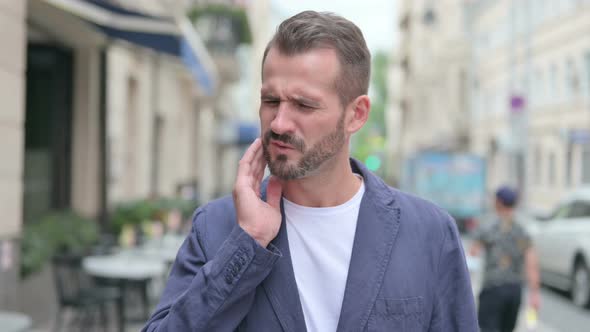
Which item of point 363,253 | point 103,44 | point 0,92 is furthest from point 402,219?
point 103,44

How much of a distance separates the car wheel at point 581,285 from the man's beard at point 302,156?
10.2 metres

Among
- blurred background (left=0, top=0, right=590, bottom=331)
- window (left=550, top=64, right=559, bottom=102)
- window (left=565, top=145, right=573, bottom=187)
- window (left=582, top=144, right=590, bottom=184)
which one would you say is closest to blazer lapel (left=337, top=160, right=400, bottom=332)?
blurred background (left=0, top=0, right=590, bottom=331)

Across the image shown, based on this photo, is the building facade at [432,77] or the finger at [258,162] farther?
the building facade at [432,77]

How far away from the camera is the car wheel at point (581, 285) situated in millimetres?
11161

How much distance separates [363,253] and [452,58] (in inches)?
1856

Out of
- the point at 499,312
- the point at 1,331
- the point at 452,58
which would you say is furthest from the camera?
the point at 452,58

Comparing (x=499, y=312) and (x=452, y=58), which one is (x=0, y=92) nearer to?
(x=499, y=312)

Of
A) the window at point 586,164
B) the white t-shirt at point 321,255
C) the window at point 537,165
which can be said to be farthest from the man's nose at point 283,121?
the window at point 537,165

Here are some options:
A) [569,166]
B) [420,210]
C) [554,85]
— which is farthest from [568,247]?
[554,85]

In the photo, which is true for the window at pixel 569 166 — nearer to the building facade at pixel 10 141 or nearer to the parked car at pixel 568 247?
the parked car at pixel 568 247

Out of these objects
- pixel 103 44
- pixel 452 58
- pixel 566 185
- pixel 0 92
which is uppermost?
pixel 452 58

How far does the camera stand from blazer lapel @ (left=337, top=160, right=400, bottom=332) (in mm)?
1844

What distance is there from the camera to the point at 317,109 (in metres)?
1.85

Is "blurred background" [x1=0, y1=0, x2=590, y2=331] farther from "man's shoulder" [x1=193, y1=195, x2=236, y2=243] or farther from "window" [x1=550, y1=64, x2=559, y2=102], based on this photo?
"man's shoulder" [x1=193, y1=195, x2=236, y2=243]
